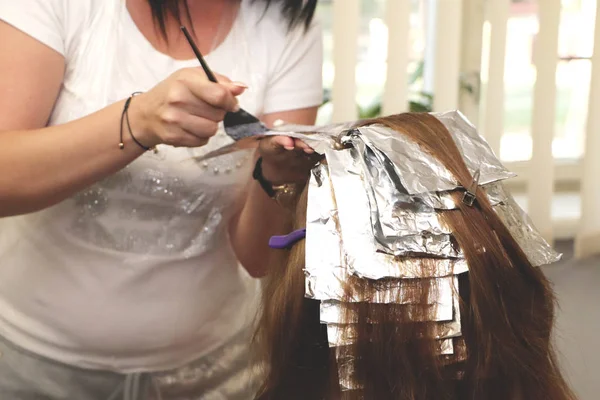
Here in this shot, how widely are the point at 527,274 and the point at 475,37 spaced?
3.79ft

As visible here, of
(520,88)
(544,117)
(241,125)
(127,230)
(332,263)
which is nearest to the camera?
(332,263)

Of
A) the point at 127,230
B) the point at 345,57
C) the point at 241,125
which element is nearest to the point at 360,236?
the point at 241,125

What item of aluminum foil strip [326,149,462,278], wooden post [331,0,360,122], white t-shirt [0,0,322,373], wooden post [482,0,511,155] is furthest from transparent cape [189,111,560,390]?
wooden post [482,0,511,155]

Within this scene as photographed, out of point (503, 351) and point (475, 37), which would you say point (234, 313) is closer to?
point (503, 351)

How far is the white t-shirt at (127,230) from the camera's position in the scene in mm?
915

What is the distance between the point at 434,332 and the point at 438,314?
0.07 ft

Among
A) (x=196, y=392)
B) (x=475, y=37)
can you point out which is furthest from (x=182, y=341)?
(x=475, y=37)

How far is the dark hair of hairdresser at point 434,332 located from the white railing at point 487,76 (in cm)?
87

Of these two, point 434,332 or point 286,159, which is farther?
point 286,159

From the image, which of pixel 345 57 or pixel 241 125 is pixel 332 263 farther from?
pixel 345 57

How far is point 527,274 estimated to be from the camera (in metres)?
0.74

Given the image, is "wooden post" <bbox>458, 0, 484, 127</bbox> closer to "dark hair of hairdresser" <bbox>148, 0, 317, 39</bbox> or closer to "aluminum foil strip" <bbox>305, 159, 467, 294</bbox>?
"dark hair of hairdresser" <bbox>148, 0, 317, 39</bbox>

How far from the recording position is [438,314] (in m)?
0.68

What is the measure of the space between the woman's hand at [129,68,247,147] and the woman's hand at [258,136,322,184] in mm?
72
